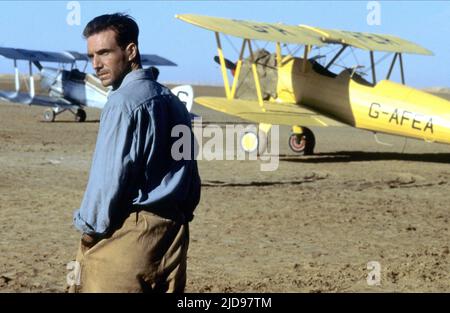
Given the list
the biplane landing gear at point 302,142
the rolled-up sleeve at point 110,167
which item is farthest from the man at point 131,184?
the biplane landing gear at point 302,142

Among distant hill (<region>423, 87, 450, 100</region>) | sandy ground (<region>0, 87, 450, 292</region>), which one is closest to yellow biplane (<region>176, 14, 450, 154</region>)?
sandy ground (<region>0, 87, 450, 292</region>)

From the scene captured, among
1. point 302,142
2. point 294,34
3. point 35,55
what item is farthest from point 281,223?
point 35,55

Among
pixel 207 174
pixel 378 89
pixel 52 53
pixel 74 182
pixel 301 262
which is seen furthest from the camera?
pixel 52 53

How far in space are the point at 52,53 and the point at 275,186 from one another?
2173 centimetres

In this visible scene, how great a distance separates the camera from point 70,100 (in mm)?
29094

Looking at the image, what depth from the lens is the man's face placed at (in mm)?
3172

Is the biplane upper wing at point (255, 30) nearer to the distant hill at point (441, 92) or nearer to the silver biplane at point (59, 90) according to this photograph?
the silver biplane at point (59, 90)

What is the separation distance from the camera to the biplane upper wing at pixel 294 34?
58.3 ft

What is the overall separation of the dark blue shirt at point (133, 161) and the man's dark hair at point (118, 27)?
134mm

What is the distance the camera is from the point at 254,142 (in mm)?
17266

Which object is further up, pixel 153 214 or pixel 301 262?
pixel 153 214
